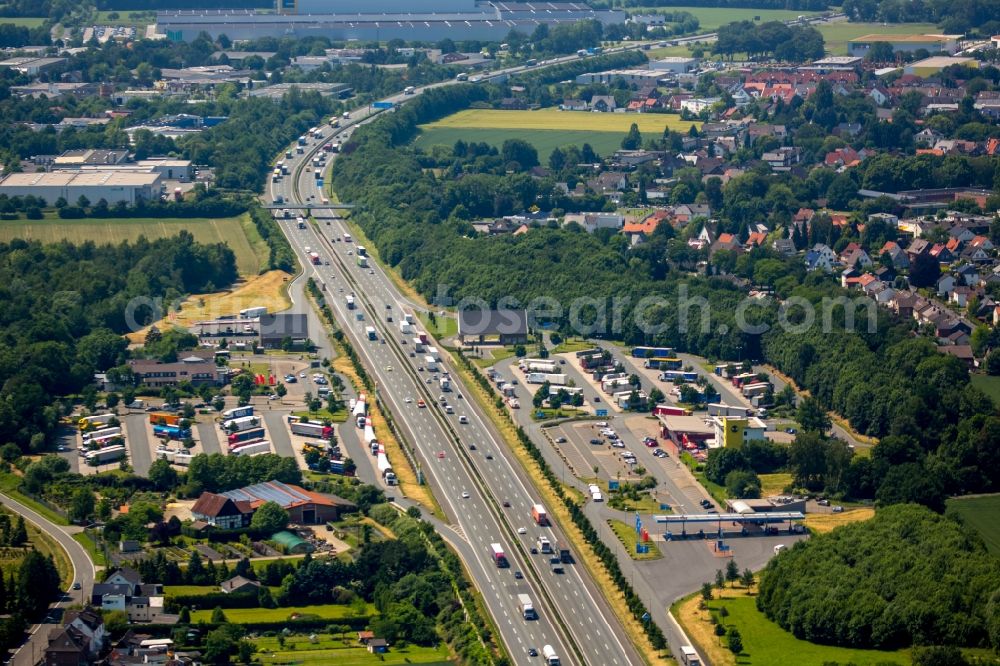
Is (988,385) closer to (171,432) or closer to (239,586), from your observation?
(171,432)

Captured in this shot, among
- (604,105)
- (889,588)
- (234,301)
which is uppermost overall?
(889,588)

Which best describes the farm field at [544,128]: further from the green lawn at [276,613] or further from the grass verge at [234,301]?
the green lawn at [276,613]

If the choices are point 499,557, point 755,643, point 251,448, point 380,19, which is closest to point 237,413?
point 251,448

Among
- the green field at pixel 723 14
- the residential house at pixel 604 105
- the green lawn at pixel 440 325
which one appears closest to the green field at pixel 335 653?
the green lawn at pixel 440 325

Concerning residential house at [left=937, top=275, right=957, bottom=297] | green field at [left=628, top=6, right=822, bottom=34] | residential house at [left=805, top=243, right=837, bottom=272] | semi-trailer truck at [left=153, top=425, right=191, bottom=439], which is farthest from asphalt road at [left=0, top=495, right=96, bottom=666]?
green field at [left=628, top=6, right=822, bottom=34]

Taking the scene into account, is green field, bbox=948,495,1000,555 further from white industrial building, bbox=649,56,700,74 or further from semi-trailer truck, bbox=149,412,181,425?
white industrial building, bbox=649,56,700,74

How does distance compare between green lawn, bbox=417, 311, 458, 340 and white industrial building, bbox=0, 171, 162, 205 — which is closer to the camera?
green lawn, bbox=417, 311, 458, 340

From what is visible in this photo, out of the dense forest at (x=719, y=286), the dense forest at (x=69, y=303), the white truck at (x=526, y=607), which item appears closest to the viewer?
the white truck at (x=526, y=607)
